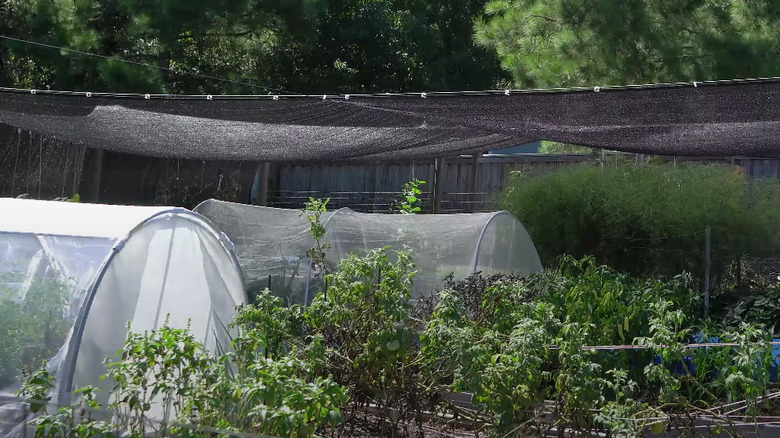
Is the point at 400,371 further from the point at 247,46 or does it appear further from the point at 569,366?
the point at 247,46

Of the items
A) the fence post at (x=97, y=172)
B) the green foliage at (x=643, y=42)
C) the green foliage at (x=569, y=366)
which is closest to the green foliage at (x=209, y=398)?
the green foliage at (x=569, y=366)

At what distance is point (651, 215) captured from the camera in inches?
343

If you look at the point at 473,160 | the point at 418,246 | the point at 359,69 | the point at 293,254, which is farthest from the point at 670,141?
the point at 359,69

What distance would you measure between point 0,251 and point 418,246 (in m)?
3.21

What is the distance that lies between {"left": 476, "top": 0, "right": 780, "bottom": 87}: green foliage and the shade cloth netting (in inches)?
111

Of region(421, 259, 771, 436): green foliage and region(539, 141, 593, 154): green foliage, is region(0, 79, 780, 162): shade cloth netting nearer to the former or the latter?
region(421, 259, 771, 436): green foliage

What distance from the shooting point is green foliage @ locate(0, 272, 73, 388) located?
161 inches

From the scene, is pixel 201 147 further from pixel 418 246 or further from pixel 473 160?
pixel 473 160

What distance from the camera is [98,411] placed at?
155 inches

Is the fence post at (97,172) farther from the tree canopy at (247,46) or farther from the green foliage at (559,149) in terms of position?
the green foliage at (559,149)

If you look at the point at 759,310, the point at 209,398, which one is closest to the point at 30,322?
the point at 209,398

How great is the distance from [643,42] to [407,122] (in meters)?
4.43

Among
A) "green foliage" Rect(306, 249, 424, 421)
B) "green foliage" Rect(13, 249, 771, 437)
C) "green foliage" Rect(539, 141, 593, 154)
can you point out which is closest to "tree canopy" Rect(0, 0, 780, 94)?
"green foliage" Rect(539, 141, 593, 154)

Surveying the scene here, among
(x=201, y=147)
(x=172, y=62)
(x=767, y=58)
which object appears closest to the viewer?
(x=201, y=147)
